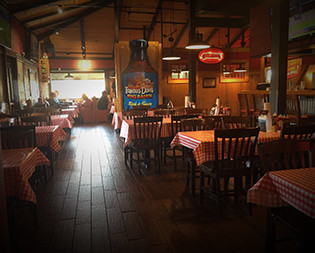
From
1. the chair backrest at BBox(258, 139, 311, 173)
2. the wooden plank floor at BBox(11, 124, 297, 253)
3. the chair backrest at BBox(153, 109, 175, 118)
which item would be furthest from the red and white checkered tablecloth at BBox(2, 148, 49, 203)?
the chair backrest at BBox(153, 109, 175, 118)

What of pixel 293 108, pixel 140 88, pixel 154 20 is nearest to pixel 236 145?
pixel 293 108

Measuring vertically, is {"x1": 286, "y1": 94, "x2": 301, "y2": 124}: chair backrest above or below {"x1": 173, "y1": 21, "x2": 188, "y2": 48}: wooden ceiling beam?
below

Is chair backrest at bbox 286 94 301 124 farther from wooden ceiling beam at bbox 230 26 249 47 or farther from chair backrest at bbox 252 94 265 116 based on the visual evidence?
wooden ceiling beam at bbox 230 26 249 47

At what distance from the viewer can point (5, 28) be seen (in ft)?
21.0

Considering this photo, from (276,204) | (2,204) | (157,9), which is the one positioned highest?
(157,9)

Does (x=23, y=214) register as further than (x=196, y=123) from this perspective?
No

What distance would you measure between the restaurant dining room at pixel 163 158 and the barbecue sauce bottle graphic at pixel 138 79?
1.2 inches

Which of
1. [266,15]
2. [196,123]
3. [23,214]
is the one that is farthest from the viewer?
[266,15]

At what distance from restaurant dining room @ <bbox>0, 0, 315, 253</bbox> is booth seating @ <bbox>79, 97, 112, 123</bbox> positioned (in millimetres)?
2050

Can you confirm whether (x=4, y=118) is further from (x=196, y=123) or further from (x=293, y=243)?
(x=293, y=243)

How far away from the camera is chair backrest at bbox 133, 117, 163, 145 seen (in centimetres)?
429

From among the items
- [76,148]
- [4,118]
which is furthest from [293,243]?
[76,148]

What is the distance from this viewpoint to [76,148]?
6535 mm

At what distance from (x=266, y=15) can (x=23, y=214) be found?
6.26m
